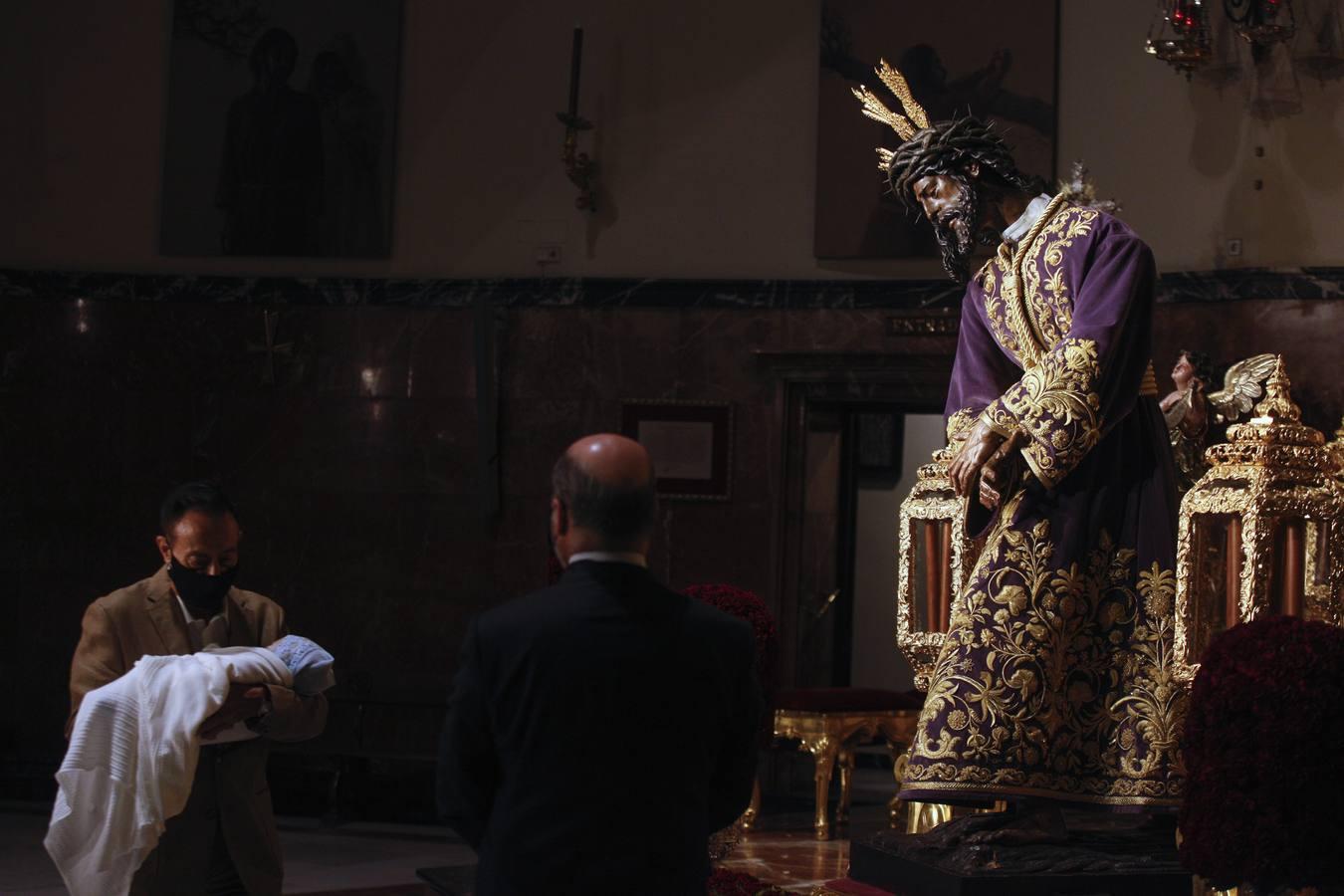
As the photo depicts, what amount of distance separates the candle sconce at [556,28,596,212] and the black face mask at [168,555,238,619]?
228 inches

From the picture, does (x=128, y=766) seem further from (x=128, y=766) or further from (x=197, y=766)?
(x=197, y=766)

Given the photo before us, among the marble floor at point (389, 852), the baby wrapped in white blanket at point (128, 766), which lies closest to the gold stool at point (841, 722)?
the marble floor at point (389, 852)

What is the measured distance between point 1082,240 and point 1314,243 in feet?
14.8

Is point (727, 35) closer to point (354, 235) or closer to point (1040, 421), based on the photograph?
point (354, 235)

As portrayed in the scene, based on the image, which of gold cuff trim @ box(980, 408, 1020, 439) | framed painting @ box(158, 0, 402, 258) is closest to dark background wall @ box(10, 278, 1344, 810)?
framed painting @ box(158, 0, 402, 258)

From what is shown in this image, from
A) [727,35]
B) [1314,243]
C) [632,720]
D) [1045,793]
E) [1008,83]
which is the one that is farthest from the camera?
[727,35]

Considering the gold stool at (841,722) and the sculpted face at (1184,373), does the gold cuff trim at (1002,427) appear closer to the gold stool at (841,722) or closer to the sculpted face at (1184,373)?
the sculpted face at (1184,373)

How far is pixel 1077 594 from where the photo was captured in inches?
175

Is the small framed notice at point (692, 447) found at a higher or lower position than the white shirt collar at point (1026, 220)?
lower

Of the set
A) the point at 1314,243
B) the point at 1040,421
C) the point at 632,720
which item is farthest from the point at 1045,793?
the point at 1314,243

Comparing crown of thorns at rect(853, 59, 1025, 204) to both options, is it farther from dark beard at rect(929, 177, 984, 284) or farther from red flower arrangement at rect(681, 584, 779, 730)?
red flower arrangement at rect(681, 584, 779, 730)

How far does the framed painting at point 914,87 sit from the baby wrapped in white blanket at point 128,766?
6058 mm

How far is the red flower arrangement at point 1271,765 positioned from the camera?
333cm

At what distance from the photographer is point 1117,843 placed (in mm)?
4387
